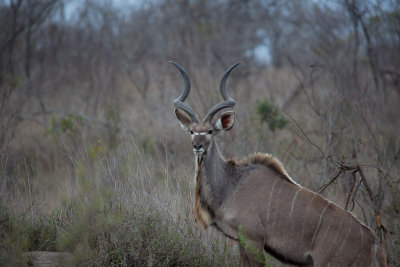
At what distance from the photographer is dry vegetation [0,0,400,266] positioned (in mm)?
4367

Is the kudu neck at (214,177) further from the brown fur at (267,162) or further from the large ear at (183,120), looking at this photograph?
the large ear at (183,120)

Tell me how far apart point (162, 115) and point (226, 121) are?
5864mm

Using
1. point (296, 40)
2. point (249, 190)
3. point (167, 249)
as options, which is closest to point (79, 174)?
point (167, 249)

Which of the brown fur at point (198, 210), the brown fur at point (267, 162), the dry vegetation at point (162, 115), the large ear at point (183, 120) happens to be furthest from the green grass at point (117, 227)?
the brown fur at point (267, 162)

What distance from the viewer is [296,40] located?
54.3 feet

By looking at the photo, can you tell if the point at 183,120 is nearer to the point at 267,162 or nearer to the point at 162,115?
the point at 267,162

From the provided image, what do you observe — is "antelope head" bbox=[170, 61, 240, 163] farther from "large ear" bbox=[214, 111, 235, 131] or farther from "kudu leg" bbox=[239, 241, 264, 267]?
"kudu leg" bbox=[239, 241, 264, 267]

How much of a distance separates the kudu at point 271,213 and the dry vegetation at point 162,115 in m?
0.48

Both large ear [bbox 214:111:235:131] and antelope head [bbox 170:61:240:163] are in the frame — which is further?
large ear [bbox 214:111:235:131]

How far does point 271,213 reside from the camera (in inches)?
153

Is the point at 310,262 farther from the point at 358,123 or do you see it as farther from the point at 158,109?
the point at 158,109

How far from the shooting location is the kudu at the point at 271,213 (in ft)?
11.9

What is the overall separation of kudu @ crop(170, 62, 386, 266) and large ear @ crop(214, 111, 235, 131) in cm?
1

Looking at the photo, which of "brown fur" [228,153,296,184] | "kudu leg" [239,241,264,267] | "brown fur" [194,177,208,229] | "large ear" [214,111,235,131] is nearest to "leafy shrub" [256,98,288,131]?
"large ear" [214,111,235,131]
